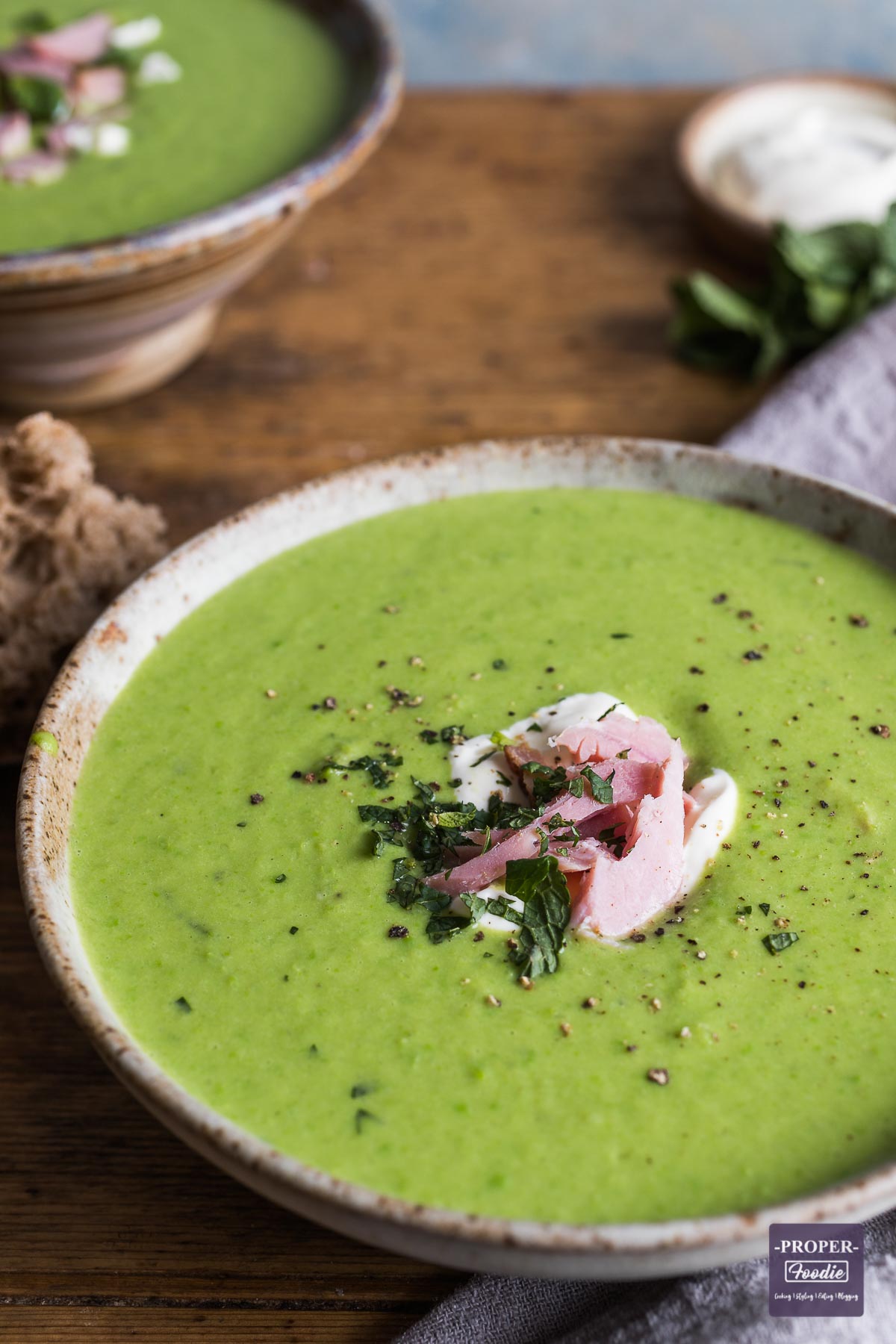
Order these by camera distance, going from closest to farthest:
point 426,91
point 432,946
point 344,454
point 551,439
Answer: point 432,946 < point 551,439 < point 344,454 < point 426,91

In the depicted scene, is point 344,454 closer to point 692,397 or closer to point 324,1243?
A: point 692,397

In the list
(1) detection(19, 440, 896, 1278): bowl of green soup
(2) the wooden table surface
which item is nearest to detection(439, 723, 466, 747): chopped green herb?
(1) detection(19, 440, 896, 1278): bowl of green soup

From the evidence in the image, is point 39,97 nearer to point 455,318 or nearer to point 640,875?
point 455,318

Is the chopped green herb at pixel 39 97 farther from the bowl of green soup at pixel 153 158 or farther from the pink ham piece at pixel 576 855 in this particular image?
the pink ham piece at pixel 576 855

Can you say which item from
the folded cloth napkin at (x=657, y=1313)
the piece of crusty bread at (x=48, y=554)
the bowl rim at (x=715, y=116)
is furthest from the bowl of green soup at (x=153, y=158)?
the folded cloth napkin at (x=657, y=1313)

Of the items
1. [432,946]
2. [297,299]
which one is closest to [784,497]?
[432,946]

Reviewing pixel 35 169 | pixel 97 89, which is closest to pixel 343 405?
pixel 35 169
